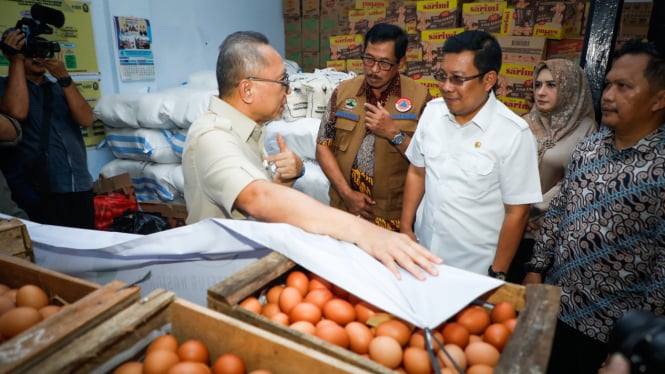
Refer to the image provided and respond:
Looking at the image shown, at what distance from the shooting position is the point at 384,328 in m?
0.97

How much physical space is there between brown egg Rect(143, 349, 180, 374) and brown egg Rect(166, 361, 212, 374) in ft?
0.06

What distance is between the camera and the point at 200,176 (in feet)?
4.39

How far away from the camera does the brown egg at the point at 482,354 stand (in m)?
0.89

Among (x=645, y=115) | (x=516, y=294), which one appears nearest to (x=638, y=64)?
(x=645, y=115)

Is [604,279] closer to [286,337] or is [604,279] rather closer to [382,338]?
[382,338]

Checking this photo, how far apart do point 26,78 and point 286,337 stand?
268 cm

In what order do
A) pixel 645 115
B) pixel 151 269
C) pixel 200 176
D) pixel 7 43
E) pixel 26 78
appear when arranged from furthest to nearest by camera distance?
pixel 26 78
pixel 7 43
pixel 645 115
pixel 200 176
pixel 151 269

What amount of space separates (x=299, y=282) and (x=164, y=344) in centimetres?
38

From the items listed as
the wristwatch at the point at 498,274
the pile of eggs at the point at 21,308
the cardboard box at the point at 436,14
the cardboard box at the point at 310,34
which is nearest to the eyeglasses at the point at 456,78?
the wristwatch at the point at 498,274

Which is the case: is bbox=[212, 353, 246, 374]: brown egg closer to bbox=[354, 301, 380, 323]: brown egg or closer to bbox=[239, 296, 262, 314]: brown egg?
bbox=[239, 296, 262, 314]: brown egg

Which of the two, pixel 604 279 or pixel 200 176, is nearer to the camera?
pixel 200 176

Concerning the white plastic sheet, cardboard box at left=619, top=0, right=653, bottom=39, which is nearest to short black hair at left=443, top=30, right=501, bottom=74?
the white plastic sheet

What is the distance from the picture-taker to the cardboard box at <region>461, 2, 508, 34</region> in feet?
10.8

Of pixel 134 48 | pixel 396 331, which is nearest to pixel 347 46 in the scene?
pixel 134 48
